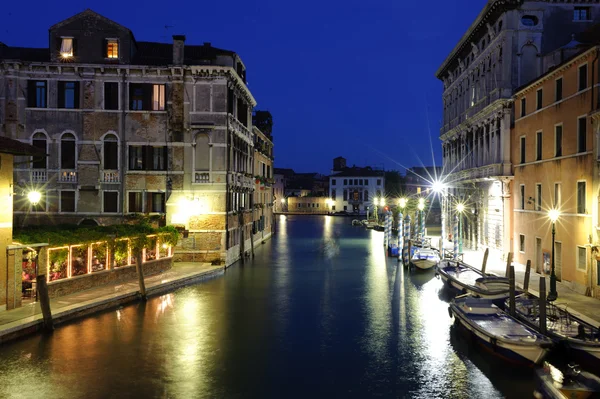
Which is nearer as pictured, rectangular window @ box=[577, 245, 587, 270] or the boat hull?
the boat hull

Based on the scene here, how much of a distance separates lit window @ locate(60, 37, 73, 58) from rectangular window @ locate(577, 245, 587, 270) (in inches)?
1053

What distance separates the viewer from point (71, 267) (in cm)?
2244

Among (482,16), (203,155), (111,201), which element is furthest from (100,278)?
(482,16)

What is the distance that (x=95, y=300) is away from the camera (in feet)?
69.4

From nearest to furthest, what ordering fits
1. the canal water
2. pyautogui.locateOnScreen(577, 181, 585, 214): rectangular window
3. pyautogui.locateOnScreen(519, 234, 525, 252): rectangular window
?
the canal water < pyautogui.locateOnScreen(577, 181, 585, 214): rectangular window < pyautogui.locateOnScreen(519, 234, 525, 252): rectangular window

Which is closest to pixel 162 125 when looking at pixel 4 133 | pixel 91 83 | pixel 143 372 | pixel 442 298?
pixel 91 83

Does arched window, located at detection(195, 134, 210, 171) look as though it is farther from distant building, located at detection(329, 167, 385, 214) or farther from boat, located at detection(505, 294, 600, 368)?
distant building, located at detection(329, 167, 385, 214)

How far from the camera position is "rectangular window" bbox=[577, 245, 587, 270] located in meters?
22.8

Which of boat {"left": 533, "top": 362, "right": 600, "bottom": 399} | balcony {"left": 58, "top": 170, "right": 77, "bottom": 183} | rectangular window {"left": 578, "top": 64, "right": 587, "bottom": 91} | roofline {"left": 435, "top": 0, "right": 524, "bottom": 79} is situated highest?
roofline {"left": 435, "top": 0, "right": 524, "bottom": 79}

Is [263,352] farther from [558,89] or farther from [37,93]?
[37,93]

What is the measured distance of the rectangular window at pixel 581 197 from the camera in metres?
23.1

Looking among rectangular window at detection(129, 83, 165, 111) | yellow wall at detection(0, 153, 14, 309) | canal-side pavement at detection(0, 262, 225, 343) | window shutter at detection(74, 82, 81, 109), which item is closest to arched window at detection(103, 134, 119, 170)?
rectangular window at detection(129, 83, 165, 111)

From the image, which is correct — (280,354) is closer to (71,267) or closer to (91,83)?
(71,267)

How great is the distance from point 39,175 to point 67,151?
6.44 ft
